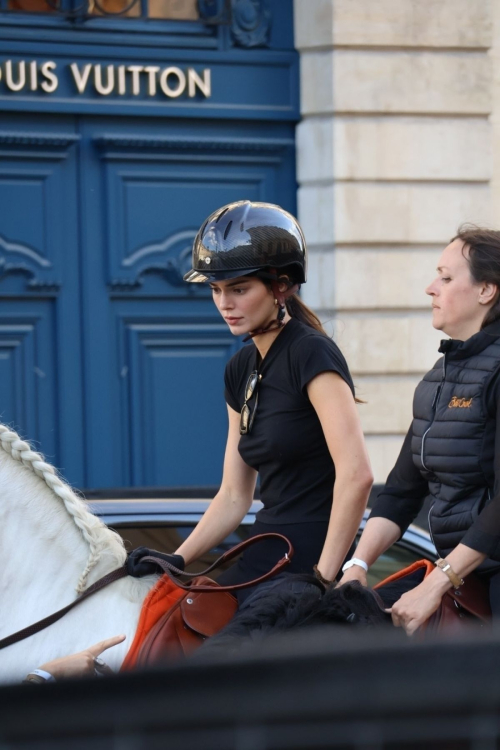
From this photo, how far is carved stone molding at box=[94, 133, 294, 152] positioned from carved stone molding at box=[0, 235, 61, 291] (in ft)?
2.70

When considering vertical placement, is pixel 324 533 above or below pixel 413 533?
above

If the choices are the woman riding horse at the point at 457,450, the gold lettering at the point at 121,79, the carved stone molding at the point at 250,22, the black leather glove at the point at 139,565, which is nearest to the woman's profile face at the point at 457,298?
the woman riding horse at the point at 457,450

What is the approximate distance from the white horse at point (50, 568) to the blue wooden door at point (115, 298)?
169 inches

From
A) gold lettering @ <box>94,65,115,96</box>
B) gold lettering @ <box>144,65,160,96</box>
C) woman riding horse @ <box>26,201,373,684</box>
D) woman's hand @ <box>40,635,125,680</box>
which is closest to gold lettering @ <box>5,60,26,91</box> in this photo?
gold lettering @ <box>94,65,115,96</box>

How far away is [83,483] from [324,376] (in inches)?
178

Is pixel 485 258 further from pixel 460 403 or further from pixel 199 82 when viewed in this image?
pixel 199 82

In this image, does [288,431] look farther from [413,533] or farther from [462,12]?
[462,12]

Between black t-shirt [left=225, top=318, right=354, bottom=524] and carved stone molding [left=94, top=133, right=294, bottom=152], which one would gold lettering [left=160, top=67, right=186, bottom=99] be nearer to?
carved stone molding [left=94, top=133, right=294, bottom=152]

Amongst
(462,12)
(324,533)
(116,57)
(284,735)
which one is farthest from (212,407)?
(284,735)

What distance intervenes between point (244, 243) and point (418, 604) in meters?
1.02

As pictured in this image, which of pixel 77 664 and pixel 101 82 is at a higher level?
pixel 101 82

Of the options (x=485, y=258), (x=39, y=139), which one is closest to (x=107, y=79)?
(x=39, y=139)

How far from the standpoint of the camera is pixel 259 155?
7.48 meters

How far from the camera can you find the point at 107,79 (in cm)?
693
